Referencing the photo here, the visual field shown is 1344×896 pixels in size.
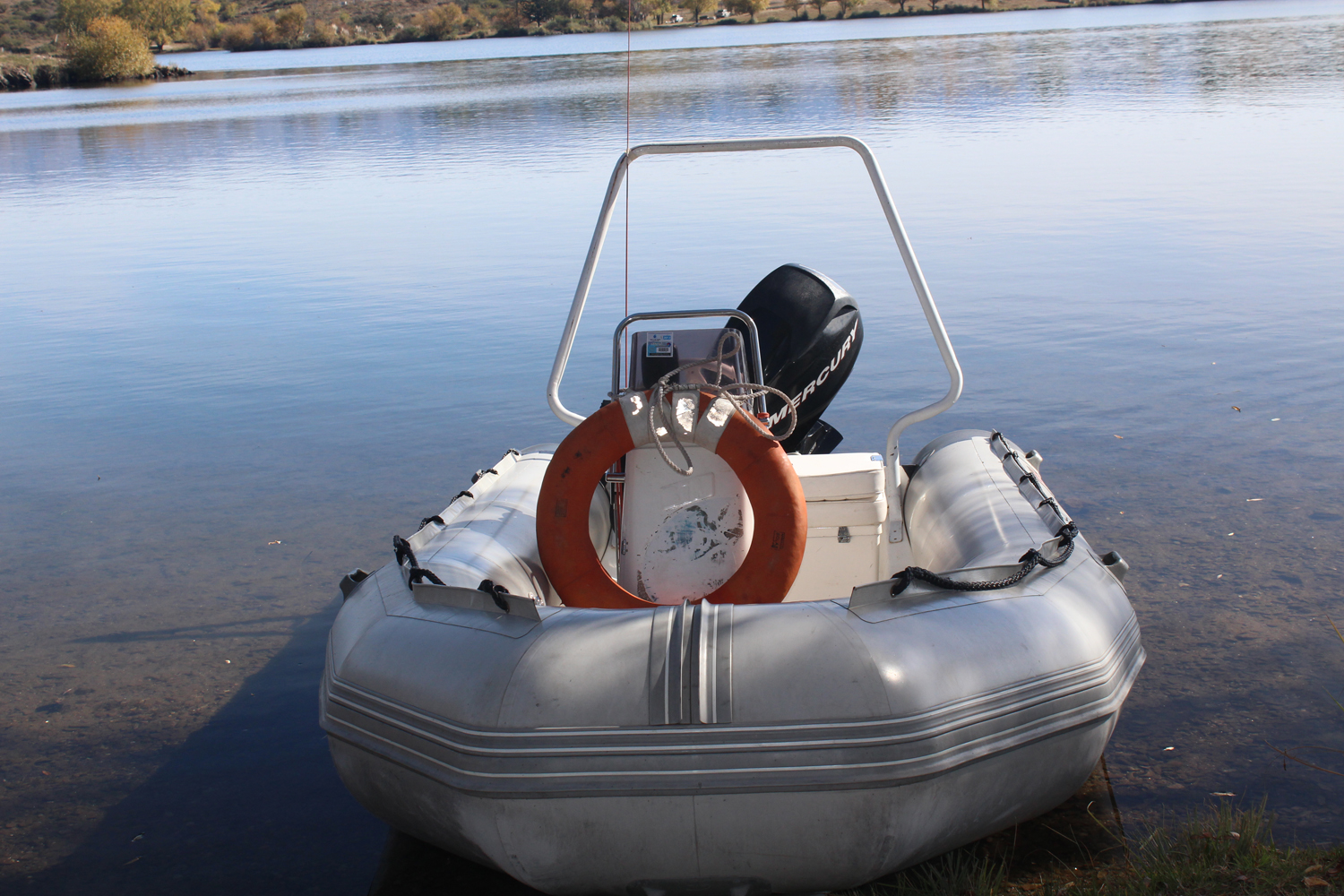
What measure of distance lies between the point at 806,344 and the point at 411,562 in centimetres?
168

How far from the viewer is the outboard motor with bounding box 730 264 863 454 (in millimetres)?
3768

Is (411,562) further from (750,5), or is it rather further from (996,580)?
(750,5)

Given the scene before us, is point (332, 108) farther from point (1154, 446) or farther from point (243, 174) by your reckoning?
point (1154, 446)

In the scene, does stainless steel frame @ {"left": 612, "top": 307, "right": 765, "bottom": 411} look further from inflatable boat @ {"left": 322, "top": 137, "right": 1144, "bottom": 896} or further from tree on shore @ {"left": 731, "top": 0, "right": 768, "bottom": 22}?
tree on shore @ {"left": 731, "top": 0, "right": 768, "bottom": 22}

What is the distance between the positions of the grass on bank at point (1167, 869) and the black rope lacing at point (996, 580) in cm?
56

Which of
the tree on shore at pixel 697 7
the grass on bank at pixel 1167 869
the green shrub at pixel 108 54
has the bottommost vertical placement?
the grass on bank at pixel 1167 869

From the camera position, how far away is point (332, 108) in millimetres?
25188

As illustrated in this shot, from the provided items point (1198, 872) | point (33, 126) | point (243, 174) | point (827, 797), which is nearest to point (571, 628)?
point (827, 797)

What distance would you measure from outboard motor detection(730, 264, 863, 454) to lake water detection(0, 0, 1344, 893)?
1.08 metres

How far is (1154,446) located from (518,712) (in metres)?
3.63

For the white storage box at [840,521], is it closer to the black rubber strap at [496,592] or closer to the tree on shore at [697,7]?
the black rubber strap at [496,592]

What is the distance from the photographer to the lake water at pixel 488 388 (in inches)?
112

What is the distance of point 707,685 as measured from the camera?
2062 millimetres

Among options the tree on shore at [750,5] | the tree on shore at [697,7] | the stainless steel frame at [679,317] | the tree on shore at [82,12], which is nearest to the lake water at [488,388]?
the stainless steel frame at [679,317]
